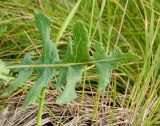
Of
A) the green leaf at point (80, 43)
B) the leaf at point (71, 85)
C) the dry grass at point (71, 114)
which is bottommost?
the dry grass at point (71, 114)

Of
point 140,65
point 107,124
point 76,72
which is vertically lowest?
point 107,124

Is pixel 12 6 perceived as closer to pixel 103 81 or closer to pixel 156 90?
pixel 156 90

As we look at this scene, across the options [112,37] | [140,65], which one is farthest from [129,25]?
[140,65]

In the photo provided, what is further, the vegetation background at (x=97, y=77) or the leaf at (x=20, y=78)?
the vegetation background at (x=97, y=77)

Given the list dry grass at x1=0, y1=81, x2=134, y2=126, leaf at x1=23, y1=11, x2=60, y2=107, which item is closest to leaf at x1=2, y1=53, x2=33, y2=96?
leaf at x1=23, y1=11, x2=60, y2=107

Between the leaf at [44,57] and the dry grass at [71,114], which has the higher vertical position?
the leaf at [44,57]

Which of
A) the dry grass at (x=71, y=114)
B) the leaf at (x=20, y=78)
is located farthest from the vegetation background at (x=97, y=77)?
the leaf at (x=20, y=78)

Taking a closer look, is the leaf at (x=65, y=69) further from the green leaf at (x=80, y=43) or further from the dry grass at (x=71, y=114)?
the dry grass at (x=71, y=114)

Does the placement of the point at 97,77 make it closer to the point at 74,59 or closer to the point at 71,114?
the point at 71,114
